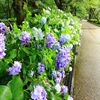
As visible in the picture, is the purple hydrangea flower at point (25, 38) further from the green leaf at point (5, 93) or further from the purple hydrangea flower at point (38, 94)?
the green leaf at point (5, 93)

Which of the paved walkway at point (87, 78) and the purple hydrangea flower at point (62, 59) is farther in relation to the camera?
the paved walkway at point (87, 78)

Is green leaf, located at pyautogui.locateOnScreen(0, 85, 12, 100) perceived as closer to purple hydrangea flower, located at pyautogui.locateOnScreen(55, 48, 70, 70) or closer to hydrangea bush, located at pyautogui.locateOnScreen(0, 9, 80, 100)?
hydrangea bush, located at pyautogui.locateOnScreen(0, 9, 80, 100)

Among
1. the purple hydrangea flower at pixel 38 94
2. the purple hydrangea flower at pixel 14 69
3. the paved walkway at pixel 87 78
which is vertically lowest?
the paved walkway at pixel 87 78

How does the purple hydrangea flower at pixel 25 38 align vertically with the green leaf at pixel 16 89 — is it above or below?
above

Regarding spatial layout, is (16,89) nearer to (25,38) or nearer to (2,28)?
(25,38)

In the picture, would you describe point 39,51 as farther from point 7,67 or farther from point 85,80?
point 85,80

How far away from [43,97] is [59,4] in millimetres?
19958

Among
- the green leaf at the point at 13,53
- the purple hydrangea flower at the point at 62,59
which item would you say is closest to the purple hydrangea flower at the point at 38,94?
the green leaf at the point at 13,53

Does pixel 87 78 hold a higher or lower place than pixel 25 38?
lower

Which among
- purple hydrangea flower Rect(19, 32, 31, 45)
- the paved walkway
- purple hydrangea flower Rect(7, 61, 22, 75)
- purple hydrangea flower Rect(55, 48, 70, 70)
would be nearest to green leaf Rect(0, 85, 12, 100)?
purple hydrangea flower Rect(7, 61, 22, 75)

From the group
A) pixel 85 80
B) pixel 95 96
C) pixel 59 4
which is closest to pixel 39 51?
pixel 95 96

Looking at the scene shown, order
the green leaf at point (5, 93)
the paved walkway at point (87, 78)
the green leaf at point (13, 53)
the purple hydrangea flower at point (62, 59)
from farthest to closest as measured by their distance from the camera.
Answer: the paved walkway at point (87, 78)
the purple hydrangea flower at point (62, 59)
the green leaf at point (13, 53)
the green leaf at point (5, 93)

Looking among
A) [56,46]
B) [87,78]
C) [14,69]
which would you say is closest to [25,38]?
[14,69]

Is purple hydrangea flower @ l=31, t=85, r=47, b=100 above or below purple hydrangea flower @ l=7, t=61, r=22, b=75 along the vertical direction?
below
